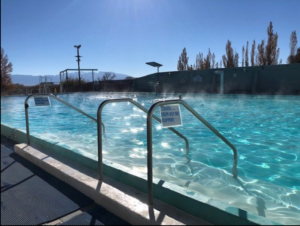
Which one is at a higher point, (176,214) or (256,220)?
(256,220)

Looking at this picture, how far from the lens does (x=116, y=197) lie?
190 cm

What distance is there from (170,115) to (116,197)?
73 centimetres

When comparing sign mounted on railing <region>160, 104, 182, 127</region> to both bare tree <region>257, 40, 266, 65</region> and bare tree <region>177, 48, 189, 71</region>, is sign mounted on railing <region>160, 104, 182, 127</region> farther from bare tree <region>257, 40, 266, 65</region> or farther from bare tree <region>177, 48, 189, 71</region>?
bare tree <region>177, 48, 189, 71</region>

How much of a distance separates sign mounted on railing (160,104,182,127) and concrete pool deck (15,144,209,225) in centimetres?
59

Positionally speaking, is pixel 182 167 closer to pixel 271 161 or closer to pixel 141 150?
pixel 141 150

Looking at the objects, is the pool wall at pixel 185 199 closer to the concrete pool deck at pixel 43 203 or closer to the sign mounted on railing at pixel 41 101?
the concrete pool deck at pixel 43 203

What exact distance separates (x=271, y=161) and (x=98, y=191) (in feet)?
8.45

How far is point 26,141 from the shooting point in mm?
3826

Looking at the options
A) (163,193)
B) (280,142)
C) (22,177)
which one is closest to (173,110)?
(163,193)

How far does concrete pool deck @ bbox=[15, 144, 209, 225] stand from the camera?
1621 millimetres

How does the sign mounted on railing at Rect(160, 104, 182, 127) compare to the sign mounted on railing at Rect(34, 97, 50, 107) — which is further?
the sign mounted on railing at Rect(34, 97, 50, 107)

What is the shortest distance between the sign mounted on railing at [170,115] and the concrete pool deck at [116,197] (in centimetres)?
59

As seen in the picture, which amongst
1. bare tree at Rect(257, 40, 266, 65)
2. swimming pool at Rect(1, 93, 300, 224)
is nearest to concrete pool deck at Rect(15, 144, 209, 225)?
swimming pool at Rect(1, 93, 300, 224)

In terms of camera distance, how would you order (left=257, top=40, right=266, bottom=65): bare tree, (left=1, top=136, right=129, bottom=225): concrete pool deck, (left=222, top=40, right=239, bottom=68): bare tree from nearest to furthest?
(left=1, top=136, right=129, bottom=225): concrete pool deck
(left=257, top=40, right=266, bottom=65): bare tree
(left=222, top=40, right=239, bottom=68): bare tree
